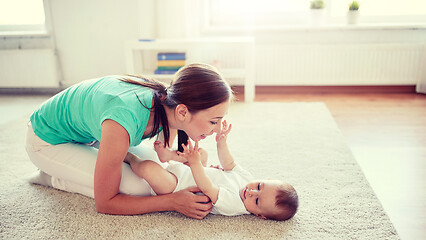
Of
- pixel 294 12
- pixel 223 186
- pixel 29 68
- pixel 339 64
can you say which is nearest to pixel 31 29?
pixel 29 68

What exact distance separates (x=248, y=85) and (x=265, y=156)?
4.03 ft

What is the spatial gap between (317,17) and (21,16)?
286 centimetres

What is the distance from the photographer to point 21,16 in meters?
3.52

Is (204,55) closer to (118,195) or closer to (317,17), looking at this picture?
(317,17)

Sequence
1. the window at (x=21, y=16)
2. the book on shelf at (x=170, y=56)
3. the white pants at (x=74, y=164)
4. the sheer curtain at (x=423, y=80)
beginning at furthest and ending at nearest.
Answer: the window at (x=21, y=16), the sheer curtain at (x=423, y=80), the book on shelf at (x=170, y=56), the white pants at (x=74, y=164)

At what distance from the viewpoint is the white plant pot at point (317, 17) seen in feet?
10.1

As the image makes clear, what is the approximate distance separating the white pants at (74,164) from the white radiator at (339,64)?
220 centimetres

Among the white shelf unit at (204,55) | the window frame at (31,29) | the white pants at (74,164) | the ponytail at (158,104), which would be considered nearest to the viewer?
the ponytail at (158,104)

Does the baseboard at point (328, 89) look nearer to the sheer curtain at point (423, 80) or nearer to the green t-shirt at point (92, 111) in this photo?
the sheer curtain at point (423, 80)

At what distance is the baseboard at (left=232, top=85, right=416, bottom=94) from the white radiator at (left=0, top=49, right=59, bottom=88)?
1.73 m

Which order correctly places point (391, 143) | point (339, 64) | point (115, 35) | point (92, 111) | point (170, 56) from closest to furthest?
point (92, 111) < point (391, 143) < point (170, 56) < point (339, 64) < point (115, 35)

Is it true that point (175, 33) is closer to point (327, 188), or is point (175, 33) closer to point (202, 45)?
point (202, 45)

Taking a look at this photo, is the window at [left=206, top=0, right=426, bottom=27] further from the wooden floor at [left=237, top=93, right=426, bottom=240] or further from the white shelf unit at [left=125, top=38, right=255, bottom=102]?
the wooden floor at [left=237, top=93, right=426, bottom=240]

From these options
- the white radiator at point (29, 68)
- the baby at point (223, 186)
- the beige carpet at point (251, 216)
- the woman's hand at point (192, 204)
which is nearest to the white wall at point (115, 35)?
the white radiator at point (29, 68)
